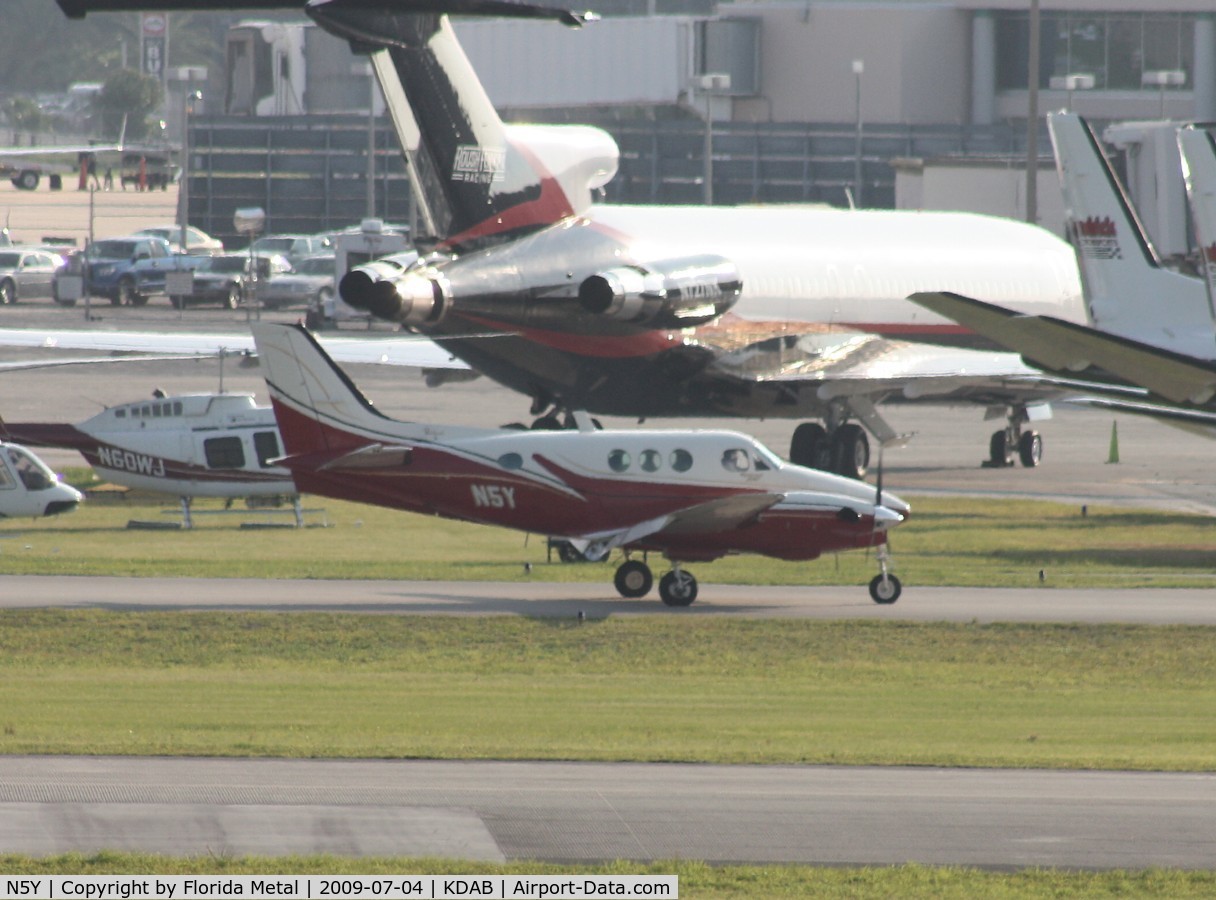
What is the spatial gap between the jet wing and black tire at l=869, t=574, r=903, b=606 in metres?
3.67

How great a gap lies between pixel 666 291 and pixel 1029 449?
11270 mm

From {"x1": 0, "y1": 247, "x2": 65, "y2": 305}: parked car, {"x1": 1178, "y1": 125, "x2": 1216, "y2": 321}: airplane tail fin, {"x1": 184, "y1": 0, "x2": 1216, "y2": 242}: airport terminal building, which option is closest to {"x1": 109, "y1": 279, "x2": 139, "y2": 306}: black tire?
{"x1": 0, "y1": 247, "x2": 65, "y2": 305}: parked car

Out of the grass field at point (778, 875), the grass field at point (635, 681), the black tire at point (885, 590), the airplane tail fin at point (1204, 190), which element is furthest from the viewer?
the airplane tail fin at point (1204, 190)

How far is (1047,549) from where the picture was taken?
35.5 metres

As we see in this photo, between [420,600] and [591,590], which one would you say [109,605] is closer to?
[420,600]

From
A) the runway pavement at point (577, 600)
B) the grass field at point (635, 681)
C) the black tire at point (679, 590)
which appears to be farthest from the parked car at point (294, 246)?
the black tire at point (679, 590)

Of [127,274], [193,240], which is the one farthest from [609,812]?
[193,240]

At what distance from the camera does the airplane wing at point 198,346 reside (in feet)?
153

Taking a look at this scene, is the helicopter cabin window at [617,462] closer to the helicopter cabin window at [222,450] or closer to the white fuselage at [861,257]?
the white fuselage at [861,257]

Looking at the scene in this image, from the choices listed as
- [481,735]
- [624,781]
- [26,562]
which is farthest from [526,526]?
[624,781]

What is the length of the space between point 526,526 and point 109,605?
5.99 meters

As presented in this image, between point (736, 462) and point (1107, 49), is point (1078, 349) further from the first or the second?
point (1107, 49)

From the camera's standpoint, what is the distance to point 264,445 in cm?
3947

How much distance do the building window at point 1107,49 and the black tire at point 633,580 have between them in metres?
78.4
